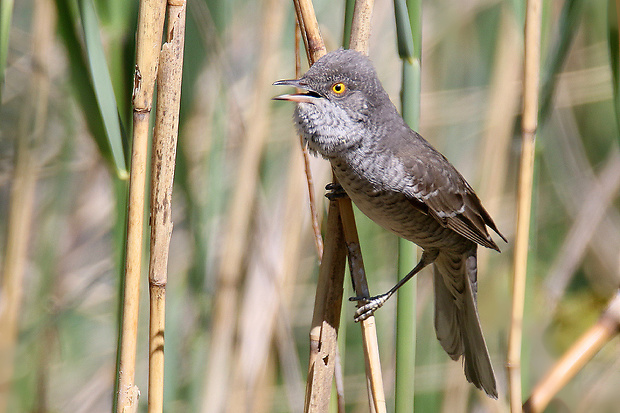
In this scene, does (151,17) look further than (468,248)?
No

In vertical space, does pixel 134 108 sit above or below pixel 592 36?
below

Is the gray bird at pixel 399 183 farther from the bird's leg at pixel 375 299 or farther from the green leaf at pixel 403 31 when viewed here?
the green leaf at pixel 403 31

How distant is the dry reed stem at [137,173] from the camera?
1.04m

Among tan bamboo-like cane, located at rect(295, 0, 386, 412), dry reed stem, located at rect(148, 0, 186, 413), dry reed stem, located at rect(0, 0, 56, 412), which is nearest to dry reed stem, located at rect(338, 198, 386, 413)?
tan bamboo-like cane, located at rect(295, 0, 386, 412)

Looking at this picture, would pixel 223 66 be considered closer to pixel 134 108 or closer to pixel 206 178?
pixel 206 178

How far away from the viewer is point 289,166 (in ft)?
6.21

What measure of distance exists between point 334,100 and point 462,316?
844 millimetres

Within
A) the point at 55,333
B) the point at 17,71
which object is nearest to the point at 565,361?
the point at 55,333

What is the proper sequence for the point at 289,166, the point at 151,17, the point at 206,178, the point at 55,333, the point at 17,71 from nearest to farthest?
the point at 151,17
the point at 206,178
the point at 289,166
the point at 55,333
the point at 17,71

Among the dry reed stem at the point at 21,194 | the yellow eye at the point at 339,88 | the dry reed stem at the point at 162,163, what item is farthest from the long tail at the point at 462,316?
the dry reed stem at the point at 21,194

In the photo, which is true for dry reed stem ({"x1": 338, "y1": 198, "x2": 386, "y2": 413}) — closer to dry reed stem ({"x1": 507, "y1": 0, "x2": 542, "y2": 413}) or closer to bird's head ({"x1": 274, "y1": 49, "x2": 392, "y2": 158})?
bird's head ({"x1": 274, "y1": 49, "x2": 392, "y2": 158})

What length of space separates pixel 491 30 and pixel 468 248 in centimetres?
77

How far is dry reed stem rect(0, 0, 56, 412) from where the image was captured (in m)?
1.70

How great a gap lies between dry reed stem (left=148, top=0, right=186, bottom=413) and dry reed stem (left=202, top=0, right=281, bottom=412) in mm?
614
